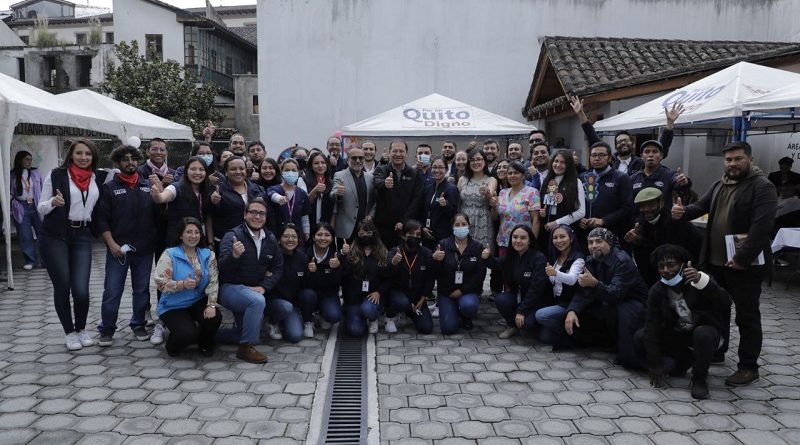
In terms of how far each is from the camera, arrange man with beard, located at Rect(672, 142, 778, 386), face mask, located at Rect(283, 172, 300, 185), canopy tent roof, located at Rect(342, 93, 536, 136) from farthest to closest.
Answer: canopy tent roof, located at Rect(342, 93, 536, 136) → face mask, located at Rect(283, 172, 300, 185) → man with beard, located at Rect(672, 142, 778, 386)

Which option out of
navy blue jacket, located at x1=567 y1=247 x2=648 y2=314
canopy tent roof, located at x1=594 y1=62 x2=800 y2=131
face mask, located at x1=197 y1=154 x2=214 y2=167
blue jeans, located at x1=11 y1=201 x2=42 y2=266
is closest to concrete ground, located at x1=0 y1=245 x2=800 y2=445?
navy blue jacket, located at x1=567 y1=247 x2=648 y2=314

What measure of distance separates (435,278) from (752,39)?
13.7 m

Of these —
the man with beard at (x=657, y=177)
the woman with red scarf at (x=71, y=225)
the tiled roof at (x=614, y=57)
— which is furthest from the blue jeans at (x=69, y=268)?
the tiled roof at (x=614, y=57)

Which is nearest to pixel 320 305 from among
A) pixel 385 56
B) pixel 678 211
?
pixel 678 211

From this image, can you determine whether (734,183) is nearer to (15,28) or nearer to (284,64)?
(284,64)

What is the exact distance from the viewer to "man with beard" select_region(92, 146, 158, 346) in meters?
5.24

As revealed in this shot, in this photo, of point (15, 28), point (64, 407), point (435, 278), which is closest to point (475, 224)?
point (435, 278)

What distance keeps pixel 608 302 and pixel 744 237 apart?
117 cm

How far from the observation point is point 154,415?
13.0ft

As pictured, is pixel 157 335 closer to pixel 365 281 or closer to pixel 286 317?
pixel 286 317

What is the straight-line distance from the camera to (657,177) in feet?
18.7

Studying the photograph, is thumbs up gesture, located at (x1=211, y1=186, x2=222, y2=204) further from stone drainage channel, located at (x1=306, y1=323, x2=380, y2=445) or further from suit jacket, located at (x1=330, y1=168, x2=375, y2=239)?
stone drainage channel, located at (x1=306, y1=323, x2=380, y2=445)

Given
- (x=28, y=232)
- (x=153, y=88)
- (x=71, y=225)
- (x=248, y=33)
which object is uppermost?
(x=248, y=33)

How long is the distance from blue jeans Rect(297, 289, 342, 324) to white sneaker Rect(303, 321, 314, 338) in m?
0.04
